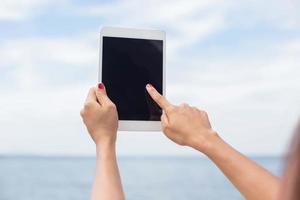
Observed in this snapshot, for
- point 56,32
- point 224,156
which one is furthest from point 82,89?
point 224,156

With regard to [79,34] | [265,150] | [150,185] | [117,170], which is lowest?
[150,185]

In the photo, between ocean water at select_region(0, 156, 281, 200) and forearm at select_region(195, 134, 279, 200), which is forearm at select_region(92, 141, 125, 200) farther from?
ocean water at select_region(0, 156, 281, 200)

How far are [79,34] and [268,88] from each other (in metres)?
1.20

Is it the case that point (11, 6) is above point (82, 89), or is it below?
above

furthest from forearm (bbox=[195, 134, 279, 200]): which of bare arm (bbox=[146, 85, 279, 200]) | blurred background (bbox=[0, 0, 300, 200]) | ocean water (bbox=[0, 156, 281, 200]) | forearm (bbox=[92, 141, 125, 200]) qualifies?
ocean water (bbox=[0, 156, 281, 200])

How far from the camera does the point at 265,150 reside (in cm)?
200

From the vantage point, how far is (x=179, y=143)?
0.78m

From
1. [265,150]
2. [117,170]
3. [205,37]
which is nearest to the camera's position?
[117,170]

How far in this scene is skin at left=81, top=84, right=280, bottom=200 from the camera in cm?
67

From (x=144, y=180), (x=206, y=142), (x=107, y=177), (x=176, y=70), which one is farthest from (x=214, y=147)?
(x=144, y=180)

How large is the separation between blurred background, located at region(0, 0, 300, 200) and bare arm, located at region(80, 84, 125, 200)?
1.10 metres

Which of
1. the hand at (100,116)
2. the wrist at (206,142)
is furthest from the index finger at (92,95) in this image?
the wrist at (206,142)

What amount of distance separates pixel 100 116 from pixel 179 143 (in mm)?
114

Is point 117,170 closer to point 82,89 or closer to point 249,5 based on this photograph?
point 82,89
